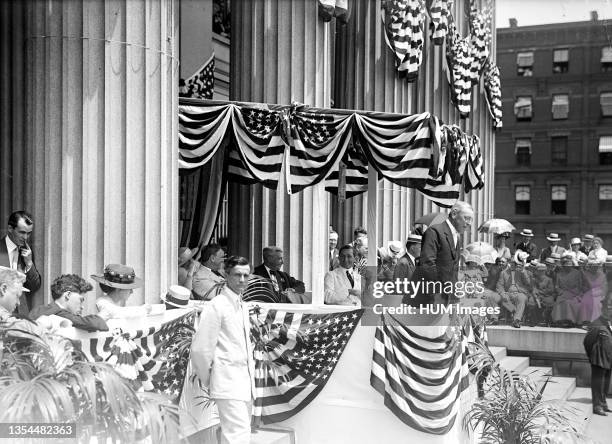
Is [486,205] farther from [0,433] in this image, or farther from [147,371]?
[0,433]

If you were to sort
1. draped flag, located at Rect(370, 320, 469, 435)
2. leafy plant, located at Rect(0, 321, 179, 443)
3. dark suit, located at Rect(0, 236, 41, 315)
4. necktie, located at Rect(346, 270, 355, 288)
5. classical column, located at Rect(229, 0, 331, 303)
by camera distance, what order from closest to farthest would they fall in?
leafy plant, located at Rect(0, 321, 179, 443), dark suit, located at Rect(0, 236, 41, 315), draped flag, located at Rect(370, 320, 469, 435), necktie, located at Rect(346, 270, 355, 288), classical column, located at Rect(229, 0, 331, 303)

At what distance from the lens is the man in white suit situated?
572cm

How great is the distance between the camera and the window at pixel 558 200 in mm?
51719

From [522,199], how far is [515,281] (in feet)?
136

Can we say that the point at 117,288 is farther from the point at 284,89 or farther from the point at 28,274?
the point at 284,89

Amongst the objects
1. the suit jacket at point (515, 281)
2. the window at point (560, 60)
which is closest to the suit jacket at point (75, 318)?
the suit jacket at point (515, 281)

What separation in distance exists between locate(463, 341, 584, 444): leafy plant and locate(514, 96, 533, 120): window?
164 ft

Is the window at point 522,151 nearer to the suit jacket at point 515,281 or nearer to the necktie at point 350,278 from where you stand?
the suit jacket at point 515,281

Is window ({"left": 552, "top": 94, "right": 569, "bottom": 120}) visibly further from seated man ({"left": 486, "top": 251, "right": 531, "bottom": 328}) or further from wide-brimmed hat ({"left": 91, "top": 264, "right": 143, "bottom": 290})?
wide-brimmed hat ({"left": 91, "top": 264, "right": 143, "bottom": 290})

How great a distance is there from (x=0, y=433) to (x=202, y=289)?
4982 mm

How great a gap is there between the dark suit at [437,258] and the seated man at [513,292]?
17.5 ft

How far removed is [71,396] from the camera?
3.99m

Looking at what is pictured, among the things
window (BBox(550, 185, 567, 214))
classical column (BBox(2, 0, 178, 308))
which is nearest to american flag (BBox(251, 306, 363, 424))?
classical column (BBox(2, 0, 178, 308))

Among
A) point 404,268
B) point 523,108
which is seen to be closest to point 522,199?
point 523,108
